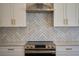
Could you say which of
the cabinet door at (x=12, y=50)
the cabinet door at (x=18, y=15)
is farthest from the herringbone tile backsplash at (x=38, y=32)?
the cabinet door at (x=12, y=50)

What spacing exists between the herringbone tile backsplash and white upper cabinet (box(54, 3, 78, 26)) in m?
0.24

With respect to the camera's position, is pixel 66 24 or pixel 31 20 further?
pixel 31 20

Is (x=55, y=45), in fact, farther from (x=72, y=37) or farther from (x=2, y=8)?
(x=2, y=8)

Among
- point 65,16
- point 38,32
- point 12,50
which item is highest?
point 65,16

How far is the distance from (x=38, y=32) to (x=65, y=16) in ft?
2.22

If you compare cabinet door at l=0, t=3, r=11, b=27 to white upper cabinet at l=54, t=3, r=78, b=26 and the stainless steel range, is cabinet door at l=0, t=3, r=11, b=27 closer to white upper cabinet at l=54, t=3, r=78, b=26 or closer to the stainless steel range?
the stainless steel range

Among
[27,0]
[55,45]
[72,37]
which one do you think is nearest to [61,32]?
[72,37]

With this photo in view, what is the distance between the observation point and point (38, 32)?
10.2 feet

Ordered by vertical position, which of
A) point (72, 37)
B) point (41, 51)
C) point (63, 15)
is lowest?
point (41, 51)

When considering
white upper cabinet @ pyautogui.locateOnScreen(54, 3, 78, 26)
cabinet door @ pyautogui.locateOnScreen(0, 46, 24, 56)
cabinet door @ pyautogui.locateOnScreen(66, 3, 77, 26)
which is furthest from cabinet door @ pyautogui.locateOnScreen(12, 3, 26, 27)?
cabinet door @ pyautogui.locateOnScreen(66, 3, 77, 26)

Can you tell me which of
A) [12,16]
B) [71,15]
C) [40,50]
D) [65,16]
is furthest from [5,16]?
[71,15]

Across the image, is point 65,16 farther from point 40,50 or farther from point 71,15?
point 40,50

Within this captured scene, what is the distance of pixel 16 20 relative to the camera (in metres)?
2.86

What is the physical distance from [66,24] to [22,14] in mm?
897
